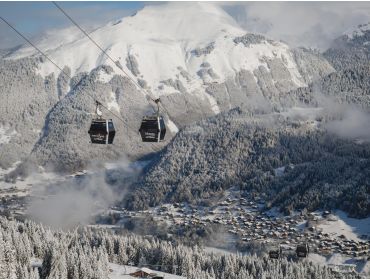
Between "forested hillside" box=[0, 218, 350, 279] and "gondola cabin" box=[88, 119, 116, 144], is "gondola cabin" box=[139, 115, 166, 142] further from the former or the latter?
"forested hillside" box=[0, 218, 350, 279]

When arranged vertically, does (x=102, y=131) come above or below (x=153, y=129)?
below

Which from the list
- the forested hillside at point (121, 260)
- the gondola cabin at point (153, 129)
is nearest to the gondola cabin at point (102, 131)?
the gondola cabin at point (153, 129)

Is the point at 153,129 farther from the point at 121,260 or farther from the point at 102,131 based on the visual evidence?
the point at 121,260

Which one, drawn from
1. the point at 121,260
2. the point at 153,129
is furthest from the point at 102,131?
the point at 121,260

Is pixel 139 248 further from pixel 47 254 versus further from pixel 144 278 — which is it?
pixel 47 254

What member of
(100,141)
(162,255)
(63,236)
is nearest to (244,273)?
(162,255)

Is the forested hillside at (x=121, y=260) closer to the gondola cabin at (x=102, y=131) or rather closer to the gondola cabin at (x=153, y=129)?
the gondola cabin at (x=102, y=131)

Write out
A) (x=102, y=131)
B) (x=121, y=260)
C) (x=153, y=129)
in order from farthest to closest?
(x=121, y=260) < (x=153, y=129) < (x=102, y=131)
